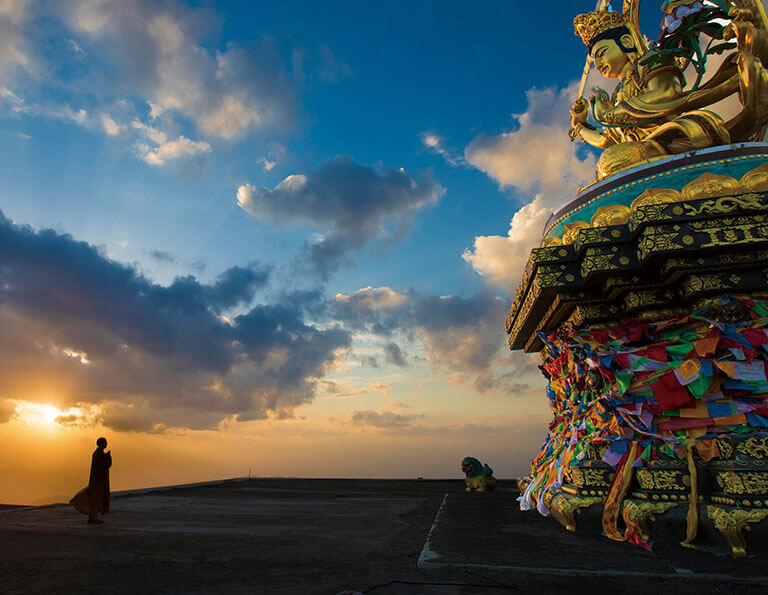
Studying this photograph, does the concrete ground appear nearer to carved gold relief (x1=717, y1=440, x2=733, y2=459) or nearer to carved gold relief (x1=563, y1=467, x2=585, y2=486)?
carved gold relief (x1=563, y1=467, x2=585, y2=486)

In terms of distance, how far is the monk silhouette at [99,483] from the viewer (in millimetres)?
7086

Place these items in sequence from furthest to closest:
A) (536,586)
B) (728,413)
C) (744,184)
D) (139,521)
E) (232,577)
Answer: (139,521), (744,184), (728,413), (232,577), (536,586)

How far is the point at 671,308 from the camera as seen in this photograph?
538cm

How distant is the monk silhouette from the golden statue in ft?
31.8

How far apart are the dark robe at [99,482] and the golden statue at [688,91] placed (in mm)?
9704

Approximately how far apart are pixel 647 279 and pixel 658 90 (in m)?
3.50

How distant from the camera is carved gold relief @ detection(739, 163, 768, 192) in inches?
202

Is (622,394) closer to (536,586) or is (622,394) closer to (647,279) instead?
(647,279)

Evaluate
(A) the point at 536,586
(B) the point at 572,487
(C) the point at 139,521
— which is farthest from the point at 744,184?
(C) the point at 139,521

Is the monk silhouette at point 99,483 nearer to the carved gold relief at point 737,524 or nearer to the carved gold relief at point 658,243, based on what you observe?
the carved gold relief at point 737,524

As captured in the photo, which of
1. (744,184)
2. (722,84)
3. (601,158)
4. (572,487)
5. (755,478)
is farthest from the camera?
(601,158)

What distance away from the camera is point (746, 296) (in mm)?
4809

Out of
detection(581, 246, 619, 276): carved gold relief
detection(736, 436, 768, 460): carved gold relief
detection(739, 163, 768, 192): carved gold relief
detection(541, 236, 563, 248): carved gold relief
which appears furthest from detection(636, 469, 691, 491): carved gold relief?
detection(739, 163, 768, 192): carved gold relief

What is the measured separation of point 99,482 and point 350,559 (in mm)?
5830
